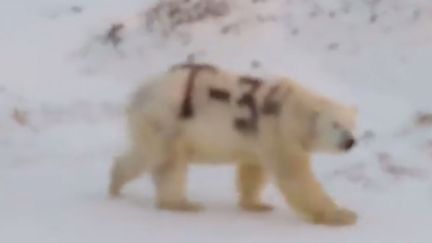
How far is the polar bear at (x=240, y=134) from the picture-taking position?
5406 mm

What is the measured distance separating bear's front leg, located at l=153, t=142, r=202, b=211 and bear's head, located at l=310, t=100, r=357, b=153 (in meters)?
0.57

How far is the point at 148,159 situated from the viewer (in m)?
5.66

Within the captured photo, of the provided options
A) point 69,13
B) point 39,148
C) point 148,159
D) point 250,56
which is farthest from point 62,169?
point 69,13

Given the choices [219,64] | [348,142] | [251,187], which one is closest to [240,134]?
[251,187]

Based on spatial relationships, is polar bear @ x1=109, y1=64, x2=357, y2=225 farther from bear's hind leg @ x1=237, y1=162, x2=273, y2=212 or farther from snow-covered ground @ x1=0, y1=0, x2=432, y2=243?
snow-covered ground @ x1=0, y1=0, x2=432, y2=243

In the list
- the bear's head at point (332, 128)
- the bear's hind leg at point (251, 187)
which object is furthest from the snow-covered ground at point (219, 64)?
the bear's head at point (332, 128)

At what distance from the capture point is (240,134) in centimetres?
551

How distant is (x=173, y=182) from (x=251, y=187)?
1.13 feet

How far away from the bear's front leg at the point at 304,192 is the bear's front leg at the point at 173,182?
0.43m

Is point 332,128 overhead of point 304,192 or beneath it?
overhead

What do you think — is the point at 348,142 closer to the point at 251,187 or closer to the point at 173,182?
the point at 251,187

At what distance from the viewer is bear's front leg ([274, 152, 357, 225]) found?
5.41m

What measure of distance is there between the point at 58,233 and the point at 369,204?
139cm

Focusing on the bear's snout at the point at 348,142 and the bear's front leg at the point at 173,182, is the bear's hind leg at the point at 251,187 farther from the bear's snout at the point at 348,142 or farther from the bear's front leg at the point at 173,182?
the bear's snout at the point at 348,142
